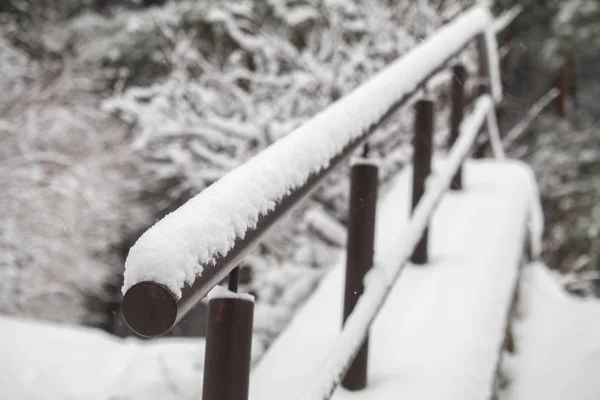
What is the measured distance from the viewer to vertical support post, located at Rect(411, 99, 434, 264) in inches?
82.2

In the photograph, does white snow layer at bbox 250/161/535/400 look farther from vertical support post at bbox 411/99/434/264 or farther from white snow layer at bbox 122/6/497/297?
white snow layer at bbox 122/6/497/297

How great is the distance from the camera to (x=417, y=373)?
1.50 m

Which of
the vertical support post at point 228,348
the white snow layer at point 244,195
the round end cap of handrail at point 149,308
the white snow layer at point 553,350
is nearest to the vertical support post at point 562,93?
the white snow layer at point 553,350

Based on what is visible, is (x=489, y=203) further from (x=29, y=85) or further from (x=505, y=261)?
(x=29, y=85)

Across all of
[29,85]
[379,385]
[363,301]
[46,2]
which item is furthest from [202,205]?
[46,2]

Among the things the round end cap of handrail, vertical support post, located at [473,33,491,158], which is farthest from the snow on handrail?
vertical support post, located at [473,33,491,158]

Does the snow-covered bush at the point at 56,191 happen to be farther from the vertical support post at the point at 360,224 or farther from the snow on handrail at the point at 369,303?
the vertical support post at the point at 360,224

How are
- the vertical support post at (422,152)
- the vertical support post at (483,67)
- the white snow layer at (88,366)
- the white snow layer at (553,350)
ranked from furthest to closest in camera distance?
1. the vertical support post at (483,67)
2. the white snow layer at (88,366)
3. the vertical support post at (422,152)
4. the white snow layer at (553,350)

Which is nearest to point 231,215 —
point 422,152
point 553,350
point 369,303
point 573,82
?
point 369,303

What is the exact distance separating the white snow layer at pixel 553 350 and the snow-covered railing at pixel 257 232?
70 centimetres

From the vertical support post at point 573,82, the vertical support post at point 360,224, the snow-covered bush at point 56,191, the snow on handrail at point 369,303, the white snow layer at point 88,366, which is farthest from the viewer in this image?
the vertical support post at point 573,82

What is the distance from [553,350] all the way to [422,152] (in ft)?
2.85

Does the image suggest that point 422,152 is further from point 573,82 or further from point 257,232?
point 573,82

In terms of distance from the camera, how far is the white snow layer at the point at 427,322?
4.68 ft
